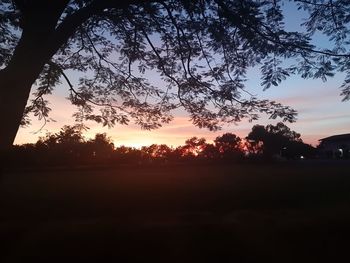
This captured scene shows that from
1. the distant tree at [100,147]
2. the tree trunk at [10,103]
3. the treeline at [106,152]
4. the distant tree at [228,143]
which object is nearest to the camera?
the tree trunk at [10,103]

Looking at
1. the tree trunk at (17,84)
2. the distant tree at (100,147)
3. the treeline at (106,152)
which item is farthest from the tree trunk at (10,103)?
the distant tree at (100,147)

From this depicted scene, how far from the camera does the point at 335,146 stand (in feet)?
184

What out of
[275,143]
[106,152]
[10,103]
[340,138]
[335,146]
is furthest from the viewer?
[335,146]

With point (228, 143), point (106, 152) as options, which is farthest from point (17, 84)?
point (228, 143)

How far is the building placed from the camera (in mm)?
52469

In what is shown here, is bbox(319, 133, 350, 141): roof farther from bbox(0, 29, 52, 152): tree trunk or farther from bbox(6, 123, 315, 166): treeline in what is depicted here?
bbox(0, 29, 52, 152): tree trunk

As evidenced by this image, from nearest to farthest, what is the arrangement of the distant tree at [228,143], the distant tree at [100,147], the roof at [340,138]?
the distant tree at [100,147]
the distant tree at [228,143]
the roof at [340,138]

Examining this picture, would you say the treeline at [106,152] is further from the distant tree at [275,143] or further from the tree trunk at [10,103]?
the tree trunk at [10,103]

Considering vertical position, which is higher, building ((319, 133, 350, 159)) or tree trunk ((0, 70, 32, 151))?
building ((319, 133, 350, 159))

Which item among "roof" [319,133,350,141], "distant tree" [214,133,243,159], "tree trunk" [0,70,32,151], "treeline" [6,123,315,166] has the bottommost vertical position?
"tree trunk" [0,70,32,151]

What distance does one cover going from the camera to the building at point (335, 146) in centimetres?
5247

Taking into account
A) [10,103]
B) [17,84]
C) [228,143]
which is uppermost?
[228,143]

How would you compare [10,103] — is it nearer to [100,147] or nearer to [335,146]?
[100,147]

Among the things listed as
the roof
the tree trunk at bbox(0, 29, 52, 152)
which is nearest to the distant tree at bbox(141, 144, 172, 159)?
the tree trunk at bbox(0, 29, 52, 152)
